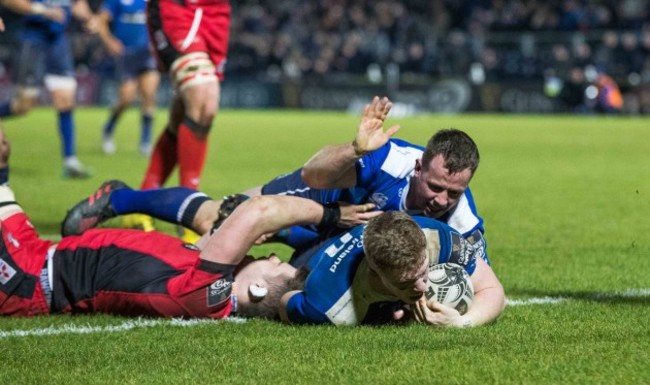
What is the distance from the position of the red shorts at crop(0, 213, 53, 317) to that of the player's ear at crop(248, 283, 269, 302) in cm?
95

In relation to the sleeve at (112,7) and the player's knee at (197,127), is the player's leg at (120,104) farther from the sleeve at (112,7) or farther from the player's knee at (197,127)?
the player's knee at (197,127)

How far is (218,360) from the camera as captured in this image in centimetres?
443

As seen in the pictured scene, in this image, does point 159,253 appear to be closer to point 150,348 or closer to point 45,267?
point 45,267

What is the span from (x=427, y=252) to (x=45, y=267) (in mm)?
1847

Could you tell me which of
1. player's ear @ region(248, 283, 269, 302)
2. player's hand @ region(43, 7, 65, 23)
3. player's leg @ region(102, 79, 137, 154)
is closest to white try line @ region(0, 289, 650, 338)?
player's ear @ region(248, 283, 269, 302)

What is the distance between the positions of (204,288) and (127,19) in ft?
39.8

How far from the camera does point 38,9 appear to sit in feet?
39.7

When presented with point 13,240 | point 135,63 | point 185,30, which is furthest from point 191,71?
point 135,63

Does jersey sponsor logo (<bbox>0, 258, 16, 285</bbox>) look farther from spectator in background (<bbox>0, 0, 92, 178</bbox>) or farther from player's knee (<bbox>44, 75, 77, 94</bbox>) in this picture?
player's knee (<bbox>44, 75, 77, 94</bbox>)

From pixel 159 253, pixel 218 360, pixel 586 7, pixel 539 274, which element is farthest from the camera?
pixel 586 7

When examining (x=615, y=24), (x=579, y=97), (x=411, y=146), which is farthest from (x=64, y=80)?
(x=615, y=24)

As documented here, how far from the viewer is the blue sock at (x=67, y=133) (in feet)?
42.3

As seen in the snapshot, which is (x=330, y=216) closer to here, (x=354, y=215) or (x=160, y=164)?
(x=354, y=215)

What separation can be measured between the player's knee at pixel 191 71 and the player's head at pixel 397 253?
3760mm
